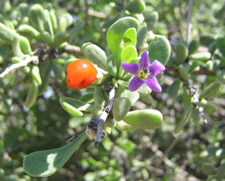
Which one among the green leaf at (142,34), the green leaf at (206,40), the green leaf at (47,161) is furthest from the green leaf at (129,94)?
the green leaf at (206,40)

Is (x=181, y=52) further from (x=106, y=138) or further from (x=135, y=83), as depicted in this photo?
(x=106, y=138)

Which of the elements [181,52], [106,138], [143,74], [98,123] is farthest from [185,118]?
[106,138]

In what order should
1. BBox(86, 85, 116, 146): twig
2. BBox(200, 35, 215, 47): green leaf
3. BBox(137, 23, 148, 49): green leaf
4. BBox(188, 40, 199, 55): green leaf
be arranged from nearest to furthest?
1. BBox(86, 85, 116, 146): twig
2. BBox(137, 23, 148, 49): green leaf
3. BBox(188, 40, 199, 55): green leaf
4. BBox(200, 35, 215, 47): green leaf

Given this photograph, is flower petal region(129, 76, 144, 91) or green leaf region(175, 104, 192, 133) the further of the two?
green leaf region(175, 104, 192, 133)

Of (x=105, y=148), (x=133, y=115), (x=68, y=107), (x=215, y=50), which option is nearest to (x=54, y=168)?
(x=68, y=107)

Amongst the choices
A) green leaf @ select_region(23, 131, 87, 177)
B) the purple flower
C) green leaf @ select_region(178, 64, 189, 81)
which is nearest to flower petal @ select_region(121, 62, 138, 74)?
the purple flower

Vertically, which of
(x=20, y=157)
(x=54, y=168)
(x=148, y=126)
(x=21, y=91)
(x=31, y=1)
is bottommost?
(x=20, y=157)

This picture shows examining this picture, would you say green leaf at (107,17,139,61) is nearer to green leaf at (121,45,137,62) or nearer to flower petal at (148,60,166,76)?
green leaf at (121,45,137,62)

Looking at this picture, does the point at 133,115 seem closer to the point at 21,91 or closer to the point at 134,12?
the point at 134,12
